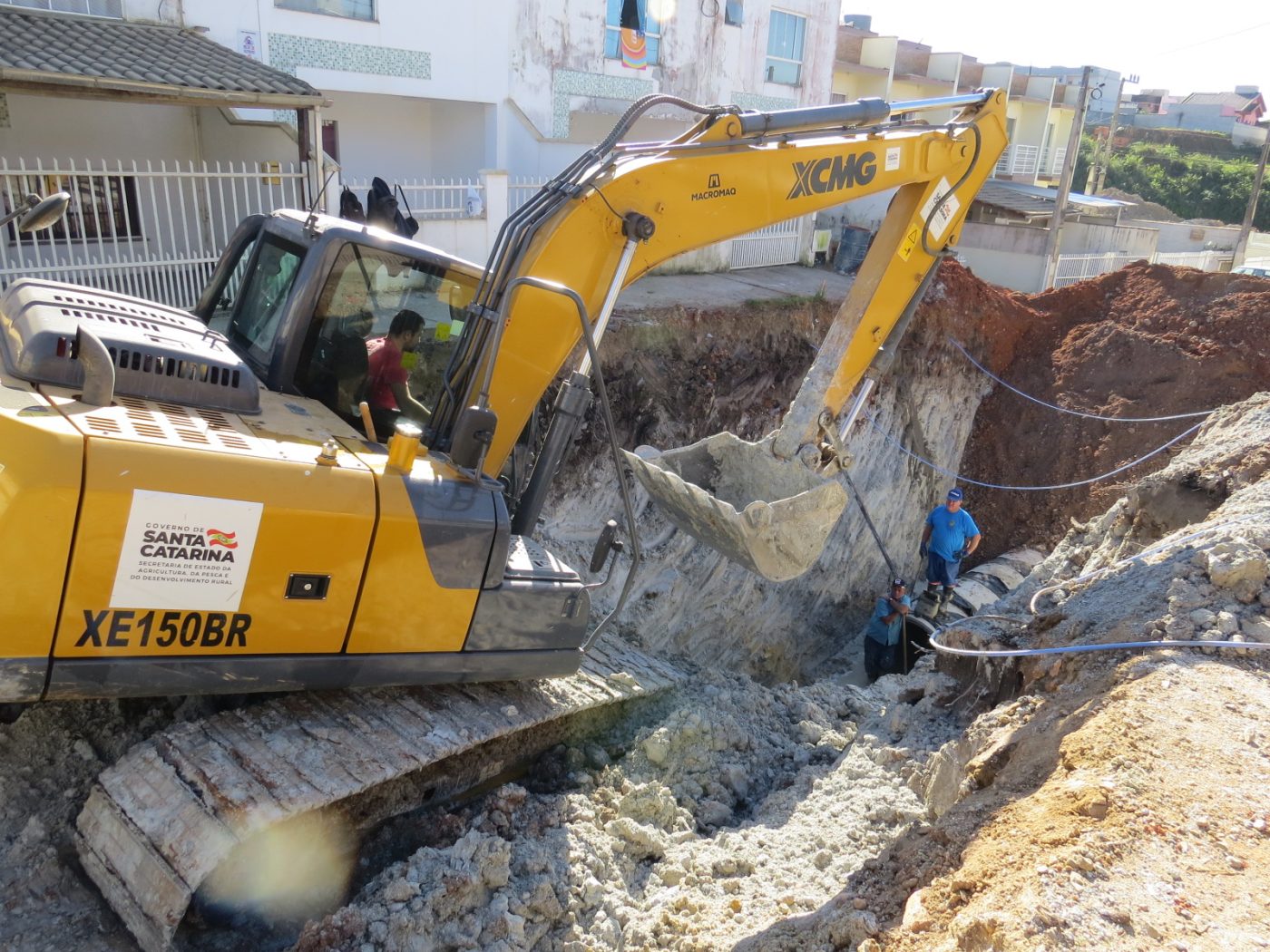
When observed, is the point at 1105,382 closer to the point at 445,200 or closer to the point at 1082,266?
the point at 1082,266

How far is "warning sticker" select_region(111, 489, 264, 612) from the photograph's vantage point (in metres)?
3.19

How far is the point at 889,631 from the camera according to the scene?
8.38m

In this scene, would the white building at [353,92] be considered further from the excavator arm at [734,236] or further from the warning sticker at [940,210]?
the warning sticker at [940,210]

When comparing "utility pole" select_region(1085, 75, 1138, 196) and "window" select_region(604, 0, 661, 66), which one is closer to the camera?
"window" select_region(604, 0, 661, 66)

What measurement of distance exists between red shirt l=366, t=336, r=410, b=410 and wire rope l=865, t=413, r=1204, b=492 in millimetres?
7778

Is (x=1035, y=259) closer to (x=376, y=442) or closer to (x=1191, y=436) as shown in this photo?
(x=1191, y=436)

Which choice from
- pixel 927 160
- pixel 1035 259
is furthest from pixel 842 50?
pixel 927 160

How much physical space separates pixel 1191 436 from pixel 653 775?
28.3ft

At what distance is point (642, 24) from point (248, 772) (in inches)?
596

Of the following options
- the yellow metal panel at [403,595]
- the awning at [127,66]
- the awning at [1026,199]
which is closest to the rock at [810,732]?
the yellow metal panel at [403,595]

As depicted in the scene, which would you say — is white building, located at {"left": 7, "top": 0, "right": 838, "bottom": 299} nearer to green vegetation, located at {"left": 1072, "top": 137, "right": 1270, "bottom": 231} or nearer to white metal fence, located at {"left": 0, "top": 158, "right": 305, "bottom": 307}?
white metal fence, located at {"left": 0, "top": 158, "right": 305, "bottom": 307}

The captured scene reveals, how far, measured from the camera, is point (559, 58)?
14.8 m

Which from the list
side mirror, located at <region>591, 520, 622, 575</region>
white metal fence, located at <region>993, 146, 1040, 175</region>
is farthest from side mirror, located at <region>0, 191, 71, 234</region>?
white metal fence, located at <region>993, 146, 1040, 175</region>

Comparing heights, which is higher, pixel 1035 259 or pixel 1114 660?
pixel 1035 259
